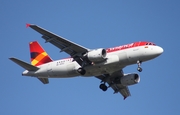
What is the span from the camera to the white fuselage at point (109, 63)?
52.5 meters

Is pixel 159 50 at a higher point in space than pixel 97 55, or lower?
higher

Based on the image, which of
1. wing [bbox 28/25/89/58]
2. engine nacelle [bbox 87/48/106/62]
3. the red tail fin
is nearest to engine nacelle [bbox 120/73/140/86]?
engine nacelle [bbox 87/48/106/62]

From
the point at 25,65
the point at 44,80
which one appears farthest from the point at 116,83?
the point at 25,65

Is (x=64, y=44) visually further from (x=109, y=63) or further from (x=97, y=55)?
(x=109, y=63)

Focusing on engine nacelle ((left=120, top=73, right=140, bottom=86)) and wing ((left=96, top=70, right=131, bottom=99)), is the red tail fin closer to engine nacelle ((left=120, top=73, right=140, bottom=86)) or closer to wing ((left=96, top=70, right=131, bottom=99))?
wing ((left=96, top=70, right=131, bottom=99))

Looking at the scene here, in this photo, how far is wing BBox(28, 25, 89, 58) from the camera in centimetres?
5212

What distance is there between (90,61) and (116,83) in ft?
28.2

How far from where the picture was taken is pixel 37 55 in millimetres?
61938

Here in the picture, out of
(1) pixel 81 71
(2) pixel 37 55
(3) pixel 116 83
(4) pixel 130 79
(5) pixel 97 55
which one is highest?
(2) pixel 37 55

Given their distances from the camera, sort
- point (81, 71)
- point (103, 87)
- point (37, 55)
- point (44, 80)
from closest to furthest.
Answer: point (81, 71), point (44, 80), point (103, 87), point (37, 55)

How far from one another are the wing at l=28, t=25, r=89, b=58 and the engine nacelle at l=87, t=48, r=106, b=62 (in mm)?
1450

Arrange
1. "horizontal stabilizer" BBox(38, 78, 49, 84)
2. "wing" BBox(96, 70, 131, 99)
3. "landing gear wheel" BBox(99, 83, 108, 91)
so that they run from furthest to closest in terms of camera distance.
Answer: "landing gear wheel" BBox(99, 83, 108, 91) < "wing" BBox(96, 70, 131, 99) < "horizontal stabilizer" BBox(38, 78, 49, 84)

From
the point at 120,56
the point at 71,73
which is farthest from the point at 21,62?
the point at 120,56

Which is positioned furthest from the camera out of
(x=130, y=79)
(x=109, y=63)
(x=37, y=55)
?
(x=37, y=55)
